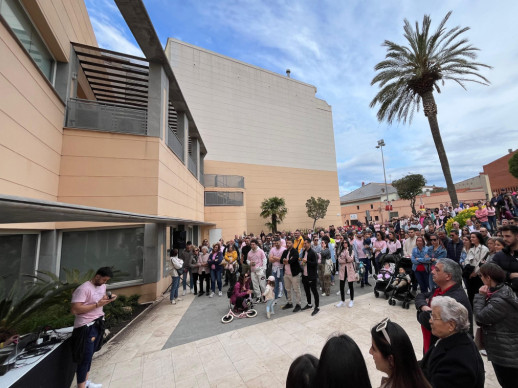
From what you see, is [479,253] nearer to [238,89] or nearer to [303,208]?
[303,208]

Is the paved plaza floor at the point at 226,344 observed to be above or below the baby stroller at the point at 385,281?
below

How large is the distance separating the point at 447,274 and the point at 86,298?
182 inches

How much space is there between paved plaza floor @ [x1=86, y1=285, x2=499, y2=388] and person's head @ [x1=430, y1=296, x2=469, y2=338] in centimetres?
201

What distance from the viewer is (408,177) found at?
32.2 meters

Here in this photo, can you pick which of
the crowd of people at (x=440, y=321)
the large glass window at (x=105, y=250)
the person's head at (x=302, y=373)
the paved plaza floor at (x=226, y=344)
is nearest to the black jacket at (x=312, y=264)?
the crowd of people at (x=440, y=321)

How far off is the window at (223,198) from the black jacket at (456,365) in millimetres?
17976

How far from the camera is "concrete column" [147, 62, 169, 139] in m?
8.25

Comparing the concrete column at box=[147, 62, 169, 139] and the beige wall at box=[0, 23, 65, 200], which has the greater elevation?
the concrete column at box=[147, 62, 169, 139]

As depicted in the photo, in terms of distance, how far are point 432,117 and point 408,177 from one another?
22.2 m

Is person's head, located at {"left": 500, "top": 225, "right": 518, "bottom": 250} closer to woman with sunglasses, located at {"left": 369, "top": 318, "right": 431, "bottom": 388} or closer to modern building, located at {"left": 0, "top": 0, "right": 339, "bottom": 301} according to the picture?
woman with sunglasses, located at {"left": 369, "top": 318, "right": 431, "bottom": 388}

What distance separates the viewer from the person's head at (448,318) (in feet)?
5.80

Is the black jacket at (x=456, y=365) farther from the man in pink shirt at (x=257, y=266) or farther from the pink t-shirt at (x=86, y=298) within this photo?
the man in pink shirt at (x=257, y=266)

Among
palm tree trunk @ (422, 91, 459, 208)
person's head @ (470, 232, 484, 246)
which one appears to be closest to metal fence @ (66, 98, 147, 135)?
person's head @ (470, 232, 484, 246)

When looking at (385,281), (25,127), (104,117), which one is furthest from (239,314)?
(104,117)
